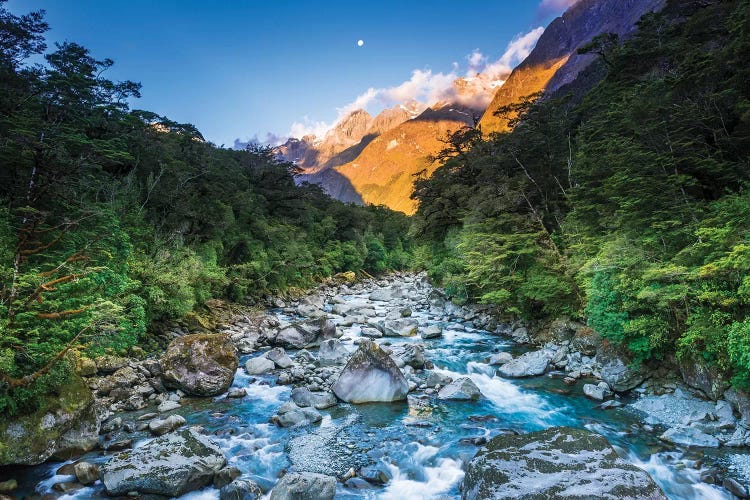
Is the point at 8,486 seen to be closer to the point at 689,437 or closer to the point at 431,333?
the point at 689,437

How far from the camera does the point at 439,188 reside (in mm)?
26016

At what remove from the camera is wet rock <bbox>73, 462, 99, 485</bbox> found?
6.22m

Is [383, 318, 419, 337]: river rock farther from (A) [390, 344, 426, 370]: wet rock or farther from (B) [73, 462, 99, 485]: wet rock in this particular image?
(B) [73, 462, 99, 485]: wet rock

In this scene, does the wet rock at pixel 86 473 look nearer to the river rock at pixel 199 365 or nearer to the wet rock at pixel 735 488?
the river rock at pixel 199 365

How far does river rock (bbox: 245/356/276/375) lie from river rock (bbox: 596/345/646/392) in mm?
10799

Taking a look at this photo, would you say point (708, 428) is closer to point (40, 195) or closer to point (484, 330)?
point (484, 330)

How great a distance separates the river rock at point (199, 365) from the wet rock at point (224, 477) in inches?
167

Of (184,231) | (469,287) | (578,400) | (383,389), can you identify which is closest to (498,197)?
(469,287)

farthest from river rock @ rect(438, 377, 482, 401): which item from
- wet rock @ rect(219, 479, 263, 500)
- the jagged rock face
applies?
the jagged rock face

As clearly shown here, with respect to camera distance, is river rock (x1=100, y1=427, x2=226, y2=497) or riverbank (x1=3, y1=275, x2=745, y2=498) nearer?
river rock (x1=100, y1=427, x2=226, y2=497)

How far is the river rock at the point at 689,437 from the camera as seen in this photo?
705 centimetres

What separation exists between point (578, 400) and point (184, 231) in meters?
20.2

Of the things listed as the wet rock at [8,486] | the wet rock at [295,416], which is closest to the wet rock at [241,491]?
the wet rock at [295,416]

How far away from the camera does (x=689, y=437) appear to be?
7312 millimetres
